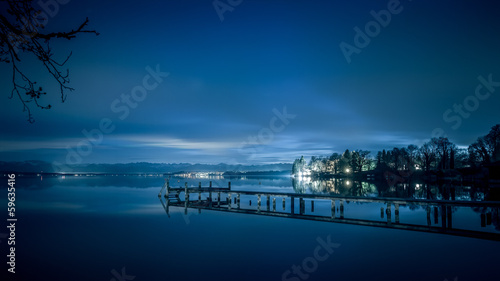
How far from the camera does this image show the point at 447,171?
85.8 meters

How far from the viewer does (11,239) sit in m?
22.0

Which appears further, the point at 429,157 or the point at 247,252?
the point at 429,157

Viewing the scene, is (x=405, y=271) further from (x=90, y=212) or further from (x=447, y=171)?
(x=447, y=171)

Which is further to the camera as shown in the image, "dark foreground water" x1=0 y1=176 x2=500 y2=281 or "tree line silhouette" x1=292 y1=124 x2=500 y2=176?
"tree line silhouette" x1=292 y1=124 x2=500 y2=176

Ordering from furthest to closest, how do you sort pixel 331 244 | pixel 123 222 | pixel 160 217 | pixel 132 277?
pixel 160 217, pixel 123 222, pixel 331 244, pixel 132 277

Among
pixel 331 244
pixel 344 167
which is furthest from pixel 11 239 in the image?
pixel 344 167

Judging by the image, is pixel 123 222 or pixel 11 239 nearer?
pixel 11 239

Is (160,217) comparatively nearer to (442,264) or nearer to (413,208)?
(442,264)

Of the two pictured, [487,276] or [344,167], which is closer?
[487,276]

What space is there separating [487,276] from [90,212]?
40.9 metres

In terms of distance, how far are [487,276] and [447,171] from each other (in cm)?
8781

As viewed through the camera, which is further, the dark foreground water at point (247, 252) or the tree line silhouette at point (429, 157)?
the tree line silhouette at point (429, 157)

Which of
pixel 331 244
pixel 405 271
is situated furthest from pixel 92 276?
pixel 405 271

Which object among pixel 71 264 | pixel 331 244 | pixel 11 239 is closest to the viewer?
pixel 71 264
